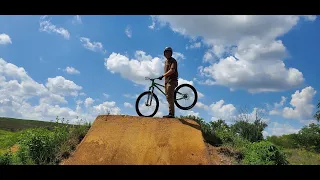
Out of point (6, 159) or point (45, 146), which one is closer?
point (6, 159)

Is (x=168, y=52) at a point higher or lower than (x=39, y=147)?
higher

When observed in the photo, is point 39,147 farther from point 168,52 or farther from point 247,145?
point 247,145

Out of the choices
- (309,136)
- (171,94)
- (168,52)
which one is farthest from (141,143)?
(309,136)

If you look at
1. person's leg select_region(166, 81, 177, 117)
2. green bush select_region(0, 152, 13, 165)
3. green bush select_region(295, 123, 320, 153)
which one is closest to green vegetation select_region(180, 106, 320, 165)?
person's leg select_region(166, 81, 177, 117)

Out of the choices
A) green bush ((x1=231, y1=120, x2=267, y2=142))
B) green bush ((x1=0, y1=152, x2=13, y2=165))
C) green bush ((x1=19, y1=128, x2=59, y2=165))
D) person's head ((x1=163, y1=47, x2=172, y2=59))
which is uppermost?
person's head ((x1=163, y1=47, x2=172, y2=59))

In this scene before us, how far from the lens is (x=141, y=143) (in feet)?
31.3

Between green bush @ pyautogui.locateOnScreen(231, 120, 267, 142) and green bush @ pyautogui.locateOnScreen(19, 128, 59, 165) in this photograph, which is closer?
green bush @ pyautogui.locateOnScreen(19, 128, 59, 165)

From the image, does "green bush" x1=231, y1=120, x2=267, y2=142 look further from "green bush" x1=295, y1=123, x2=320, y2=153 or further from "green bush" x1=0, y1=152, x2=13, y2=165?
"green bush" x1=295, y1=123, x2=320, y2=153

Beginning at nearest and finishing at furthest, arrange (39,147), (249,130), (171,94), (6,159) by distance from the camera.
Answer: (6,159), (39,147), (171,94), (249,130)

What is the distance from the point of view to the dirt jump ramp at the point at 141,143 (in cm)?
895

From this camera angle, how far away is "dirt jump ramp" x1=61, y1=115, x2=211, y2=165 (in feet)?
29.4

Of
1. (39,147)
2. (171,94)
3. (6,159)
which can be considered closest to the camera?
(6,159)
